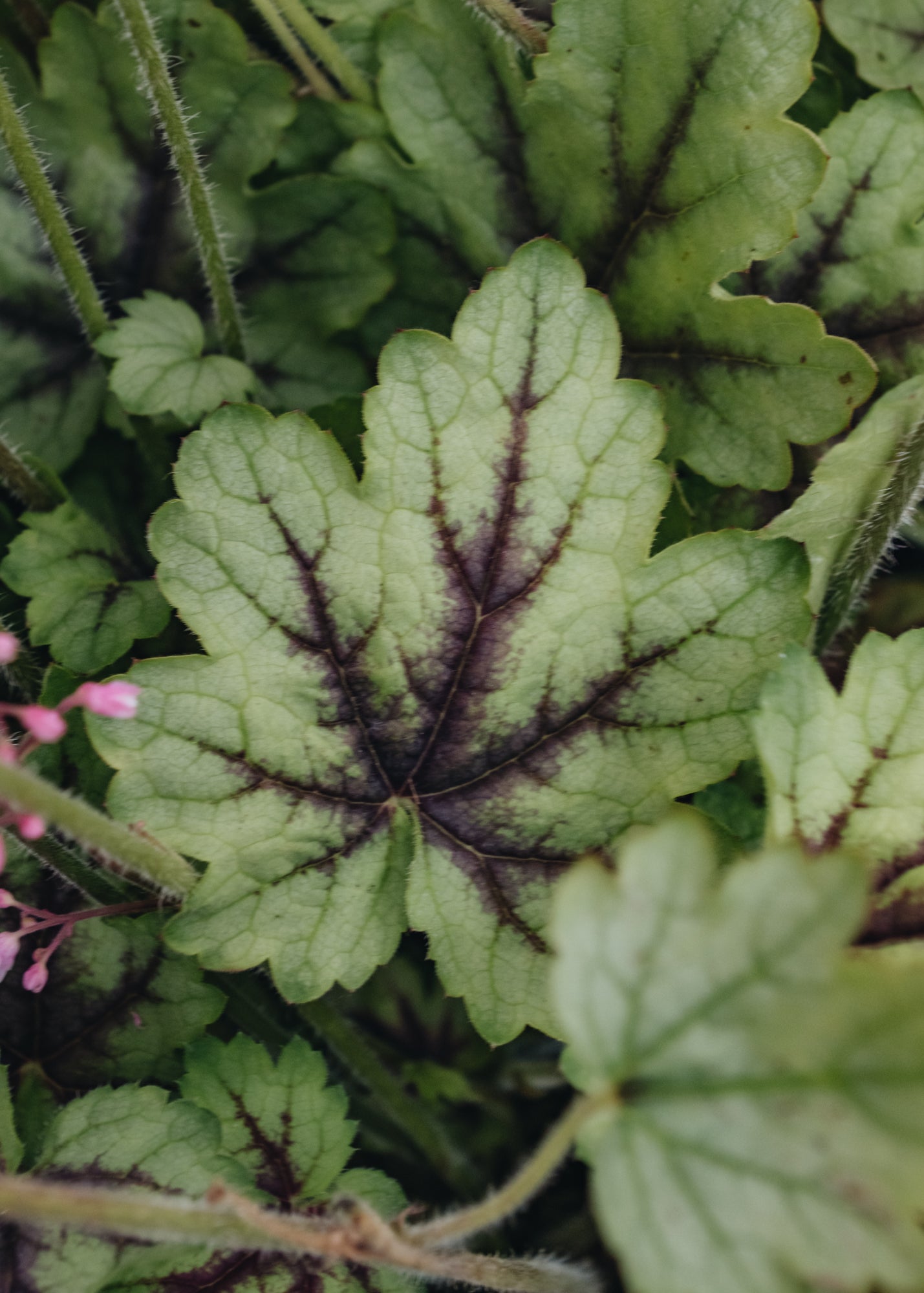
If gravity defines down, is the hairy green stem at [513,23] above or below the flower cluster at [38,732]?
above

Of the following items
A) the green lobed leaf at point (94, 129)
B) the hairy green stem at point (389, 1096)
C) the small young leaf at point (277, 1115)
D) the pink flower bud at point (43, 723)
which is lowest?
the hairy green stem at point (389, 1096)

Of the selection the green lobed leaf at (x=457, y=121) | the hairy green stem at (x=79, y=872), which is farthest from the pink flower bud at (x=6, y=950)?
the green lobed leaf at (x=457, y=121)

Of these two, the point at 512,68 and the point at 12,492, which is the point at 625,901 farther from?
the point at 512,68

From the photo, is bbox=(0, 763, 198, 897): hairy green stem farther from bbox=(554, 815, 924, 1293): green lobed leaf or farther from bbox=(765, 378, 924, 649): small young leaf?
bbox=(765, 378, 924, 649): small young leaf

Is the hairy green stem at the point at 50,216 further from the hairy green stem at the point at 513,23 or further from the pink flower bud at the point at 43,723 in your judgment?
the pink flower bud at the point at 43,723

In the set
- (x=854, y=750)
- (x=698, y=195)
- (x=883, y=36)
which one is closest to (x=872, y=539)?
(x=854, y=750)

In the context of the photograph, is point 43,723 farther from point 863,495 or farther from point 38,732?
point 863,495

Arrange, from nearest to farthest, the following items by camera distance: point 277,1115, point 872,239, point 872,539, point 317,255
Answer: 1. point 277,1115
2. point 872,539
3. point 872,239
4. point 317,255
